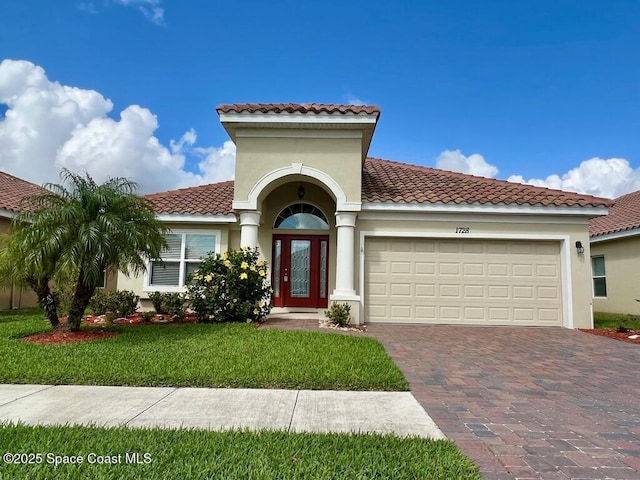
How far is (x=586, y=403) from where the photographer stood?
185 inches

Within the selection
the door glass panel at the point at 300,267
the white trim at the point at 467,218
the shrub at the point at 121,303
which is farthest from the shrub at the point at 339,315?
the shrub at the point at 121,303

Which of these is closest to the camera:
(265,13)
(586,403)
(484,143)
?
(586,403)

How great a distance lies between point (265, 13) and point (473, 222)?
27.7 ft

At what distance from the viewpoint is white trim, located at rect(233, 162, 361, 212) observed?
36.7 feet

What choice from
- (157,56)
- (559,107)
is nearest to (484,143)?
Answer: (559,107)

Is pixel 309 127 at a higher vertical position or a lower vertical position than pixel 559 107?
lower

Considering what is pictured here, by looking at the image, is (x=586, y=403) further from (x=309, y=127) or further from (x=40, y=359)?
(x=309, y=127)

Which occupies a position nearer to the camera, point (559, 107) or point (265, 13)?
point (265, 13)

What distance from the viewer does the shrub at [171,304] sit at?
34.8 feet

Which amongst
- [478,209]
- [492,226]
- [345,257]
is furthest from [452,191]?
[345,257]

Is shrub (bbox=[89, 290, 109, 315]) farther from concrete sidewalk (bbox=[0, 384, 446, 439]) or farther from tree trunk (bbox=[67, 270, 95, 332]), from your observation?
concrete sidewalk (bbox=[0, 384, 446, 439])

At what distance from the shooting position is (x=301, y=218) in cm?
1309

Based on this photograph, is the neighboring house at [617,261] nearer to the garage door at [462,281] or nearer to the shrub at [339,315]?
the garage door at [462,281]

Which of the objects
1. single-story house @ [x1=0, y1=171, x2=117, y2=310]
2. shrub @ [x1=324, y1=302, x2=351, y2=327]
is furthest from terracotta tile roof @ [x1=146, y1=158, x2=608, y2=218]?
single-story house @ [x1=0, y1=171, x2=117, y2=310]
